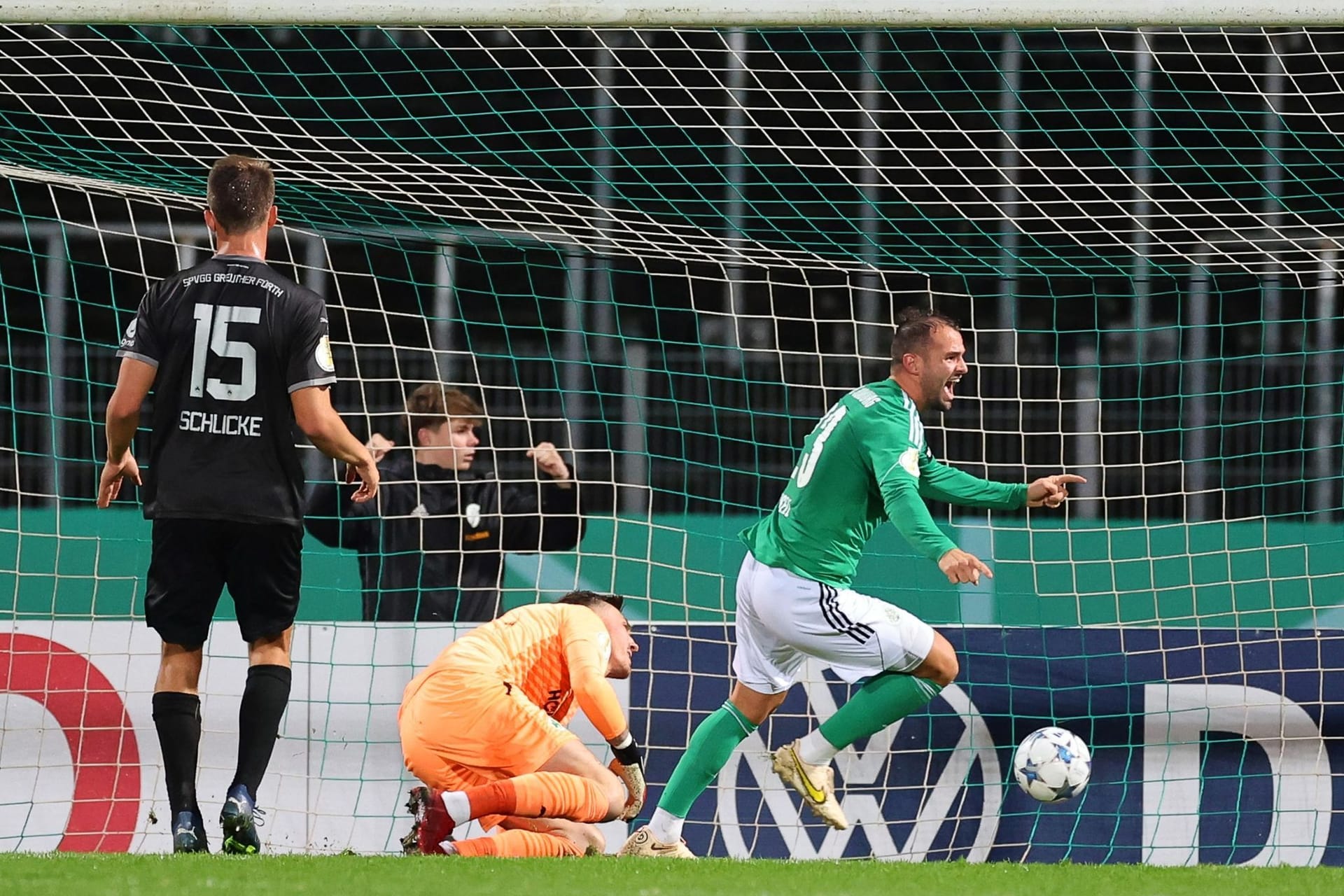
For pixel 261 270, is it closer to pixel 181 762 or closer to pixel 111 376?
pixel 181 762

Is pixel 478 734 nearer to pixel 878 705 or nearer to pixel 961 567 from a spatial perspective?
pixel 878 705

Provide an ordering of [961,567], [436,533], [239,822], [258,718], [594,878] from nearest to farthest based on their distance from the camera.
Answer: [594,878]
[239,822]
[258,718]
[961,567]
[436,533]

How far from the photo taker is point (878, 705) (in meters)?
5.52

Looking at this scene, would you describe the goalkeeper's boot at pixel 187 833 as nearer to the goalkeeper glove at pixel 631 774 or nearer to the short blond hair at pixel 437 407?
the goalkeeper glove at pixel 631 774

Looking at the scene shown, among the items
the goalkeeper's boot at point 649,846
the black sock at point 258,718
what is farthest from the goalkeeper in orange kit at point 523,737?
the black sock at point 258,718

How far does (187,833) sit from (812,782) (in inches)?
81.8

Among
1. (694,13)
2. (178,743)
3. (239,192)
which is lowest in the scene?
(178,743)

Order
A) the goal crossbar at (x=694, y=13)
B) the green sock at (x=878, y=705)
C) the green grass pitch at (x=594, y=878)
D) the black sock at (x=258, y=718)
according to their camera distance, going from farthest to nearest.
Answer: the green sock at (x=878, y=705) → the goal crossbar at (x=694, y=13) → the black sock at (x=258, y=718) → the green grass pitch at (x=594, y=878)

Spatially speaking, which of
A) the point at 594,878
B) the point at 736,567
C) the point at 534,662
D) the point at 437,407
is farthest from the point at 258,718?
the point at 736,567

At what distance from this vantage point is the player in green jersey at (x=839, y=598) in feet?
18.0

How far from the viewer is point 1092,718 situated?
263 inches

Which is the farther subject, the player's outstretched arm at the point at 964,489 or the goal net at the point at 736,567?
the goal net at the point at 736,567

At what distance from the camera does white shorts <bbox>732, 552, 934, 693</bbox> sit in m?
5.48

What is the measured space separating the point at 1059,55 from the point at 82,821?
8724mm
